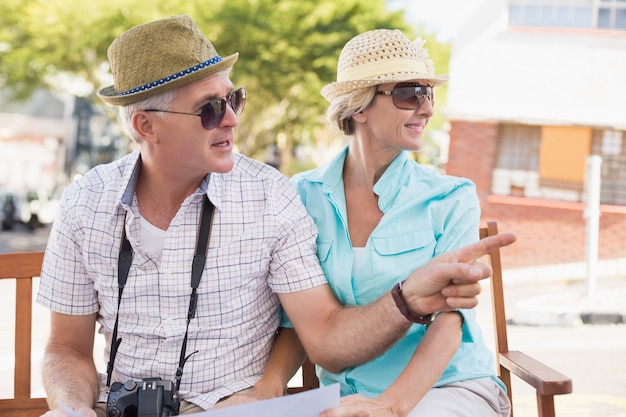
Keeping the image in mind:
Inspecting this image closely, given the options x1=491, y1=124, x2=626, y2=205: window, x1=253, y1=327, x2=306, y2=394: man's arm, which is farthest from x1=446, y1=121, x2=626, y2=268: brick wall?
x1=253, y1=327, x2=306, y2=394: man's arm

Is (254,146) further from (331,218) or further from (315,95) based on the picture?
(331,218)

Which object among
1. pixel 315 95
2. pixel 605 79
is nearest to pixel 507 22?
pixel 605 79

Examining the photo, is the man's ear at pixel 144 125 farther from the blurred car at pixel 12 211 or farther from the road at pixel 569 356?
the blurred car at pixel 12 211

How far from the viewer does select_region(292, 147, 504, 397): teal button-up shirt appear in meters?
2.72

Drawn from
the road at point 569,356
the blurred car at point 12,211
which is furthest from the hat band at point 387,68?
the blurred car at point 12,211

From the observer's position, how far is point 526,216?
1557cm

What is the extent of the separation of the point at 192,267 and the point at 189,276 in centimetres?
4

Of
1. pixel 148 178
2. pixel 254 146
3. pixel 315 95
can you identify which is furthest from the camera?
pixel 254 146

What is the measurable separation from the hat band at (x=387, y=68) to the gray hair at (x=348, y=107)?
57 mm

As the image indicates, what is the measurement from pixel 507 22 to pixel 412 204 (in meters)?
13.8

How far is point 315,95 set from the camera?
2177cm

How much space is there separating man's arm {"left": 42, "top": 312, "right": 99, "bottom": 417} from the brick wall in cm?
1327

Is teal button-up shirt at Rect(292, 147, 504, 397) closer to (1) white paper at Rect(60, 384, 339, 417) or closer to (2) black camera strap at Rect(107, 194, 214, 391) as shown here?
(2) black camera strap at Rect(107, 194, 214, 391)

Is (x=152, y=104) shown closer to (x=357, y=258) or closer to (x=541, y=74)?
(x=357, y=258)
